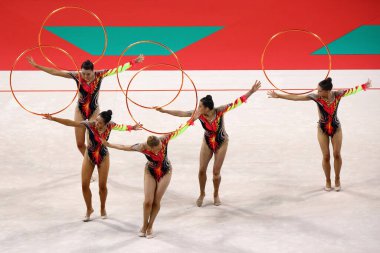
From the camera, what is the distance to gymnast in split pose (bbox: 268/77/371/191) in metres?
9.27

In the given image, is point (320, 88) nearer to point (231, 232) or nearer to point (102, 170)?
point (231, 232)

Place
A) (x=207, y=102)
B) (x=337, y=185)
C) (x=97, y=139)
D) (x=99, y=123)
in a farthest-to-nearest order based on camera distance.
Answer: (x=337, y=185), (x=207, y=102), (x=97, y=139), (x=99, y=123)

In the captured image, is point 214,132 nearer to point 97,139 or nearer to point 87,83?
point 97,139

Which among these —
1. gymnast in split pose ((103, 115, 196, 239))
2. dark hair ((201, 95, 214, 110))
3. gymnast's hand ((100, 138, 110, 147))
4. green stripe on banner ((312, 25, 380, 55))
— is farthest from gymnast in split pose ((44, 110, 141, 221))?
green stripe on banner ((312, 25, 380, 55))

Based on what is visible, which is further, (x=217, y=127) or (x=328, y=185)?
(x=328, y=185)

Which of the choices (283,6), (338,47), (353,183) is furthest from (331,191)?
(283,6)

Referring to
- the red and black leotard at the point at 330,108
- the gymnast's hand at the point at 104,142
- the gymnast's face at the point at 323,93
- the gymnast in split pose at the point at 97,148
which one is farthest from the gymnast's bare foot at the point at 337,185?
the gymnast's hand at the point at 104,142

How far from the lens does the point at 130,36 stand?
608 inches

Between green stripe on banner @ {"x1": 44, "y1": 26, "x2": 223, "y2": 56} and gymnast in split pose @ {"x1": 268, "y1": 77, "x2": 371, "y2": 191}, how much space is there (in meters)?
6.44

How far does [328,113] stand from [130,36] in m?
7.25

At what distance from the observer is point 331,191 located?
31.5 ft

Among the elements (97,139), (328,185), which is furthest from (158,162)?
(328,185)

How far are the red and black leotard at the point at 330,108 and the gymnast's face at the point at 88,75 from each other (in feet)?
10.5

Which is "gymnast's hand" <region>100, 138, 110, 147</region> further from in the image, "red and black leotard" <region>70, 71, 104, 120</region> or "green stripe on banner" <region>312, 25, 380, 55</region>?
"green stripe on banner" <region>312, 25, 380, 55</region>
